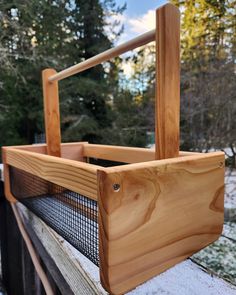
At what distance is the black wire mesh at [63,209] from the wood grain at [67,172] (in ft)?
0.18

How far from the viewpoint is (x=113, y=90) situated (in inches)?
287

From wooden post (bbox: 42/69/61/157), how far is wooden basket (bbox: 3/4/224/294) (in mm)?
417

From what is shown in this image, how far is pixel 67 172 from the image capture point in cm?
53

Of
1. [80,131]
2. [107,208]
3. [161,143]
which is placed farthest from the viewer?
[80,131]

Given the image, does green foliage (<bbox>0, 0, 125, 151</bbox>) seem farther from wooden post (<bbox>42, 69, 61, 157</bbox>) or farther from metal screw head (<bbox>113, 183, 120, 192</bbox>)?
metal screw head (<bbox>113, 183, 120, 192</bbox>)

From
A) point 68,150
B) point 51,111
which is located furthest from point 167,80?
point 68,150

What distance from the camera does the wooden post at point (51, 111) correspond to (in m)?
1.06

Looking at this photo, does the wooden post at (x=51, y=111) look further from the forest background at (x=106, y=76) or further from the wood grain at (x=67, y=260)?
the forest background at (x=106, y=76)

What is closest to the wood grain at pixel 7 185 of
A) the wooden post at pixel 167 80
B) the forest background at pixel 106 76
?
the wooden post at pixel 167 80

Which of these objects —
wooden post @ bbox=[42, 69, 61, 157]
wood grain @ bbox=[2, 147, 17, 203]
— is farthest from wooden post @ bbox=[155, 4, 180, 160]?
wood grain @ bbox=[2, 147, 17, 203]

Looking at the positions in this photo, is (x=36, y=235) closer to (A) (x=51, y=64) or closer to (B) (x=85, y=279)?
(B) (x=85, y=279)

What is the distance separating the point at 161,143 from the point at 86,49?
288 inches

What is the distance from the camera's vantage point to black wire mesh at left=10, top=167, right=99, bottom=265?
1.86ft

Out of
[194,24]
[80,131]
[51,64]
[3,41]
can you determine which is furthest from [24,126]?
[194,24]
